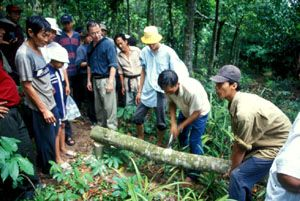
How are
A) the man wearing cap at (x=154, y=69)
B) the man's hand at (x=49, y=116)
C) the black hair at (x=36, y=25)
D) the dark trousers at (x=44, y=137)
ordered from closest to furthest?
1. the black hair at (x=36, y=25)
2. the man's hand at (x=49, y=116)
3. the dark trousers at (x=44, y=137)
4. the man wearing cap at (x=154, y=69)

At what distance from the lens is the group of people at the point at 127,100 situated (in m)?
3.44

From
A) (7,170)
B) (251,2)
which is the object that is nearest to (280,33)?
(251,2)

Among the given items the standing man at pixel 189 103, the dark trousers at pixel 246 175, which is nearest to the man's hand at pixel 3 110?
the standing man at pixel 189 103

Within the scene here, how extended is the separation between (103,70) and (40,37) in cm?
182

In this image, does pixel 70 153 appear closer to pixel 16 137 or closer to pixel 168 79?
pixel 16 137

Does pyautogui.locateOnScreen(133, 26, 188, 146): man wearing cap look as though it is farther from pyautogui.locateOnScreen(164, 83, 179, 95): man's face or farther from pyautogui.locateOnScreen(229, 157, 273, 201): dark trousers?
pyautogui.locateOnScreen(229, 157, 273, 201): dark trousers

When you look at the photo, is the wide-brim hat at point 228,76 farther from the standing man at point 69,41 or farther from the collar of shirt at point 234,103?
the standing man at point 69,41

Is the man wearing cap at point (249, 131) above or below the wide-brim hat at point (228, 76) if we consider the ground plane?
below

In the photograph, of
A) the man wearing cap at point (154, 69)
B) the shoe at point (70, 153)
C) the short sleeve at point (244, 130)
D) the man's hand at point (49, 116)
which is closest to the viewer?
the short sleeve at point (244, 130)

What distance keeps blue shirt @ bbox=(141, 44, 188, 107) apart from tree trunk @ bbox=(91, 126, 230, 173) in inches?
35.4

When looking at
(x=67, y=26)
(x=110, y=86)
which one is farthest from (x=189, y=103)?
(x=67, y=26)

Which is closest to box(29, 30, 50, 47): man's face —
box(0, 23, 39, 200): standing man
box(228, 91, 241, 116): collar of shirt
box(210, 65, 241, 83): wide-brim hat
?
box(0, 23, 39, 200): standing man

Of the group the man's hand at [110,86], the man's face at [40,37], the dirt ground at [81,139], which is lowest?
the dirt ground at [81,139]

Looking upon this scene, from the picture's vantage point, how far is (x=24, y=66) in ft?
12.6
